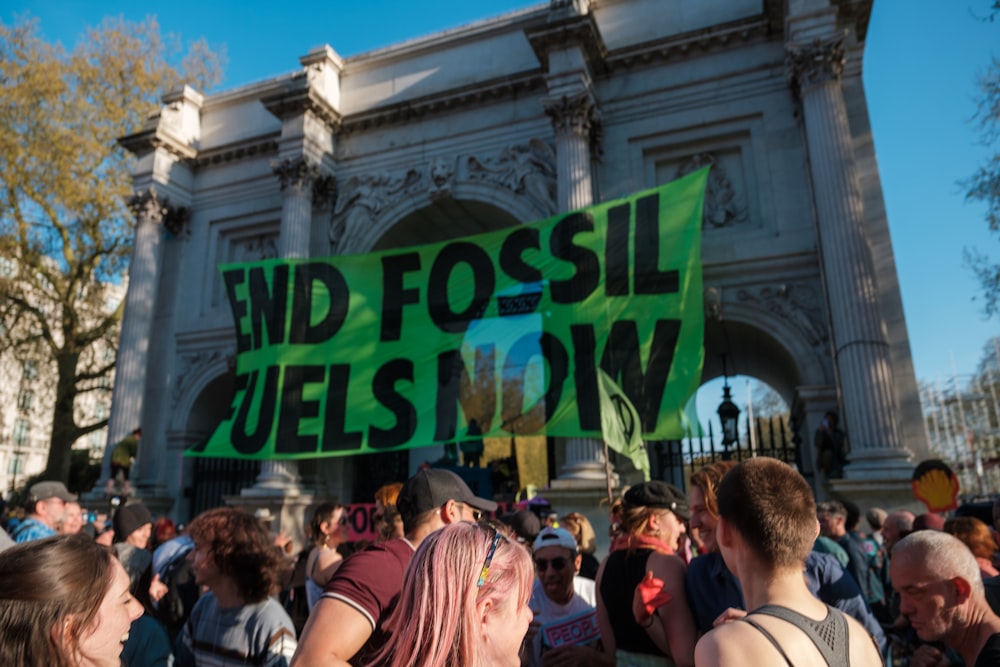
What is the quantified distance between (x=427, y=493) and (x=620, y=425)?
6.43m

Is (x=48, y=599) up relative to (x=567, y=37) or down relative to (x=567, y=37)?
down

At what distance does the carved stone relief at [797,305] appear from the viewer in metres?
12.9

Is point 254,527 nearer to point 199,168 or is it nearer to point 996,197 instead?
point 996,197

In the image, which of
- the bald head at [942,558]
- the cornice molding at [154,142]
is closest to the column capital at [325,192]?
the cornice molding at [154,142]

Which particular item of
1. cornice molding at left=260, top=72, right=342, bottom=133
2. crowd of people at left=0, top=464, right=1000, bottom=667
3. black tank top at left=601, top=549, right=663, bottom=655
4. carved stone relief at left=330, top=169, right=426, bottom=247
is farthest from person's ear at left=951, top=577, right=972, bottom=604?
cornice molding at left=260, top=72, right=342, bottom=133

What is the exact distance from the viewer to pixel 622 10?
619 inches

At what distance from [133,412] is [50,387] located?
987 cm

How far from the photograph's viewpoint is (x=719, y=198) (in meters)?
14.4

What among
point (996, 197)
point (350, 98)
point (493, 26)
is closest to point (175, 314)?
point (350, 98)

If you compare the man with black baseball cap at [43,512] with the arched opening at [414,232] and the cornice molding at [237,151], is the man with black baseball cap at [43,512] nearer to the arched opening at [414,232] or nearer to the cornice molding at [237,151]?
the arched opening at [414,232]

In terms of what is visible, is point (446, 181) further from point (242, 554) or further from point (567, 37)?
point (242, 554)

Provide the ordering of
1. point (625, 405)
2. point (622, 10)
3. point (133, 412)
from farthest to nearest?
1. point (133, 412)
2. point (622, 10)
3. point (625, 405)

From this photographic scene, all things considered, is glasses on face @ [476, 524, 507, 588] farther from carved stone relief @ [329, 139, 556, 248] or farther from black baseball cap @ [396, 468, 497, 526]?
carved stone relief @ [329, 139, 556, 248]

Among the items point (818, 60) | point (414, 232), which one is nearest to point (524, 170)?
point (414, 232)
